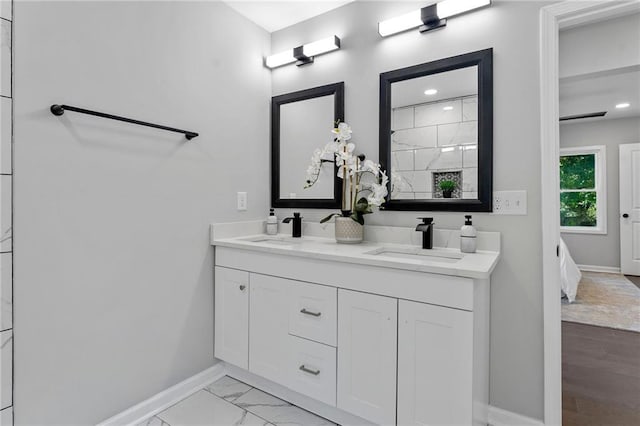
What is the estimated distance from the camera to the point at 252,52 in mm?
2270

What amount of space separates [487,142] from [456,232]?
0.47 metres

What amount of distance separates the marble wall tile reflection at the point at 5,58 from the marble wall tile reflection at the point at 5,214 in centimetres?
33

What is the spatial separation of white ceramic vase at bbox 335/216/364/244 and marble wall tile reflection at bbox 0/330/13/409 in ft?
4.86

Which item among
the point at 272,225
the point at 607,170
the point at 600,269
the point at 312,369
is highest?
the point at 607,170

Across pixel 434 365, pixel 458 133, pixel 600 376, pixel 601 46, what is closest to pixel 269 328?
pixel 434 365

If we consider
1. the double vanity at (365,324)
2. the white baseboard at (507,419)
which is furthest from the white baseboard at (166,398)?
the white baseboard at (507,419)

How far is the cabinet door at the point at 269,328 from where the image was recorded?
66.7 inches

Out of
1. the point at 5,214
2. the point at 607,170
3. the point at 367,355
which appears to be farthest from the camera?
the point at 607,170

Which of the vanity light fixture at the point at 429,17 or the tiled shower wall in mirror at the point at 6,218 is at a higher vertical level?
the vanity light fixture at the point at 429,17

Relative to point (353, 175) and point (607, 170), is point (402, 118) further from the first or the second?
point (607, 170)

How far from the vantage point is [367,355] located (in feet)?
4.70

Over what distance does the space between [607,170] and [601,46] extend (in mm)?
4154

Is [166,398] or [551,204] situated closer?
[551,204]

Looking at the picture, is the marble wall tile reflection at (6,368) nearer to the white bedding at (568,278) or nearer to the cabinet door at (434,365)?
the cabinet door at (434,365)
